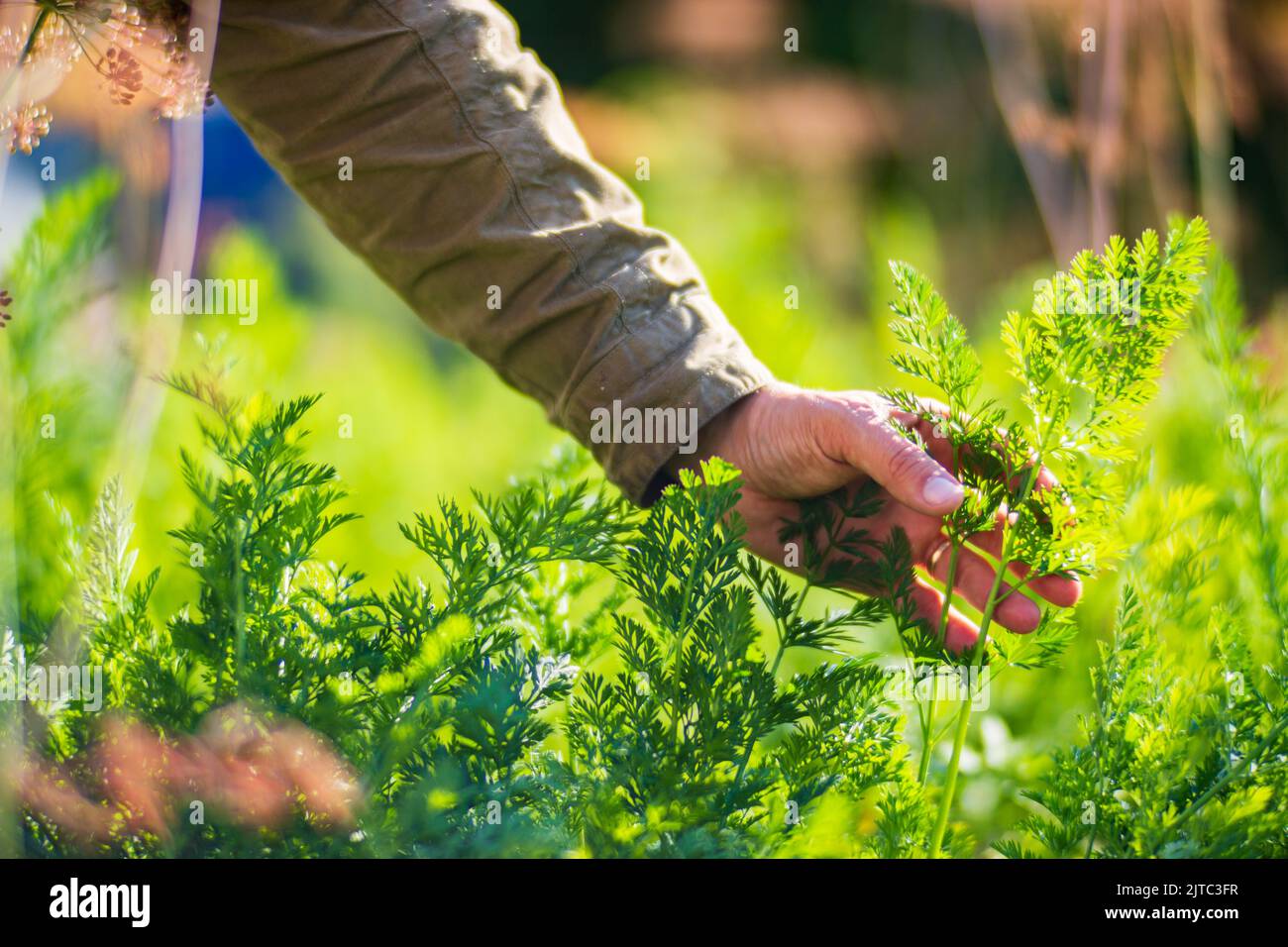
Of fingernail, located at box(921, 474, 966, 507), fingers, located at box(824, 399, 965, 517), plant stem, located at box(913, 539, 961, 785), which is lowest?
plant stem, located at box(913, 539, 961, 785)

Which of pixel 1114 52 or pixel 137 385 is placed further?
pixel 1114 52

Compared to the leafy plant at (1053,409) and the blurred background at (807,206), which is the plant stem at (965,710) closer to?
the leafy plant at (1053,409)

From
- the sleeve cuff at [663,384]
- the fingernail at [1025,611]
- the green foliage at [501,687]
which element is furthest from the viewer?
the sleeve cuff at [663,384]

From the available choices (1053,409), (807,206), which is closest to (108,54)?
(1053,409)

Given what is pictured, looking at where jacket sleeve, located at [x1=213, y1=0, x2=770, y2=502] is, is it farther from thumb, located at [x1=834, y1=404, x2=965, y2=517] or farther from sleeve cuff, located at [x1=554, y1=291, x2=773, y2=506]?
thumb, located at [x1=834, y1=404, x2=965, y2=517]

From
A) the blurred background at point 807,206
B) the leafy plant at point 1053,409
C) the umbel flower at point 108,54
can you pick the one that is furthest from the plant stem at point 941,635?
the umbel flower at point 108,54

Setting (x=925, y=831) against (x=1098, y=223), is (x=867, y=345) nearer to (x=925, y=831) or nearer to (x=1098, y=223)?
(x=1098, y=223)

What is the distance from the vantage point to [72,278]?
4.05ft

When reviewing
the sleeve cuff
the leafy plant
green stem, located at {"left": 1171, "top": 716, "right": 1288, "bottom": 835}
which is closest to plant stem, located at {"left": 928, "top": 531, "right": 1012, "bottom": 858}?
the leafy plant

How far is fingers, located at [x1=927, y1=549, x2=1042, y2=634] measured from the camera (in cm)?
80

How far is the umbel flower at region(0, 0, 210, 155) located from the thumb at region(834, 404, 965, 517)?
21.1 inches

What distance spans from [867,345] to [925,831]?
153cm

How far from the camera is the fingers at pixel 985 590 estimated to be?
2.63 feet
